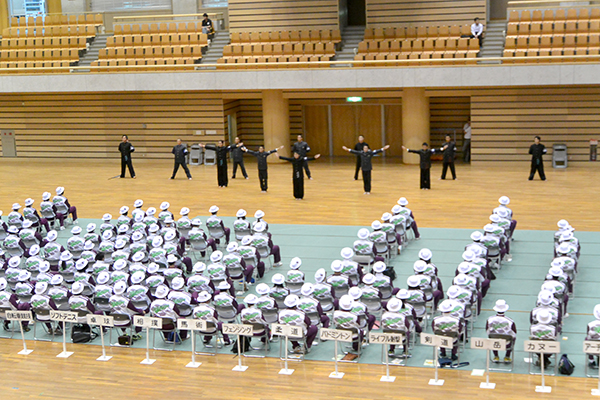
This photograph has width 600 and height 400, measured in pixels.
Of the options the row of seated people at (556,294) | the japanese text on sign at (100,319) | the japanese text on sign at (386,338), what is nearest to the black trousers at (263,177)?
the row of seated people at (556,294)

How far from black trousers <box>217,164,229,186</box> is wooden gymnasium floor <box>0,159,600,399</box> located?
27cm

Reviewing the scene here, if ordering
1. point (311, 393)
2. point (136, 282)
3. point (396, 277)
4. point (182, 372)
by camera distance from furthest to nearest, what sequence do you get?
point (396, 277), point (136, 282), point (182, 372), point (311, 393)

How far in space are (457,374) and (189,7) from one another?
26.5 metres

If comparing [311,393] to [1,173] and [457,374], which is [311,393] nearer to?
[457,374]

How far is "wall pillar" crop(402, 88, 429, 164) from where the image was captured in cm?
2842

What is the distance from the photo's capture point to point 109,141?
3347cm

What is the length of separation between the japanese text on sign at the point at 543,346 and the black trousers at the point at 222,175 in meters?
15.8

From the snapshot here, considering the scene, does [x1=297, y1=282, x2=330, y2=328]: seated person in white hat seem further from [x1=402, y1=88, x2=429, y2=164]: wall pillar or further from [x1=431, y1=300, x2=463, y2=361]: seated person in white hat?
[x1=402, y1=88, x2=429, y2=164]: wall pillar

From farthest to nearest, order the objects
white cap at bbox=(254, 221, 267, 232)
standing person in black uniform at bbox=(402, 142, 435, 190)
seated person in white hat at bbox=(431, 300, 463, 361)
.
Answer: standing person in black uniform at bbox=(402, 142, 435, 190)
white cap at bbox=(254, 221, 267, 232)
seated person in white hat at bbox=(431, 300, 463, 361)

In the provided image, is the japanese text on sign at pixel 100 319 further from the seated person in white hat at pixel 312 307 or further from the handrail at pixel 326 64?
the handrail at pixel 326 64

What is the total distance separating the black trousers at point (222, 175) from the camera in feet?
83.1

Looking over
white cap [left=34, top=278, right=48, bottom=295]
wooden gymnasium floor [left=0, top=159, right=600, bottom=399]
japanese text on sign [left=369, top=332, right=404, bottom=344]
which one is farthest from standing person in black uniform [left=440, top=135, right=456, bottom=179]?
white cap [left=34, top=278, right=48, bottom=295]

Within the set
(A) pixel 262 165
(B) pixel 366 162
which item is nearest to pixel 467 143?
(B) pixel 366 162

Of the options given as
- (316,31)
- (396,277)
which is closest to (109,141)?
(316,31)
